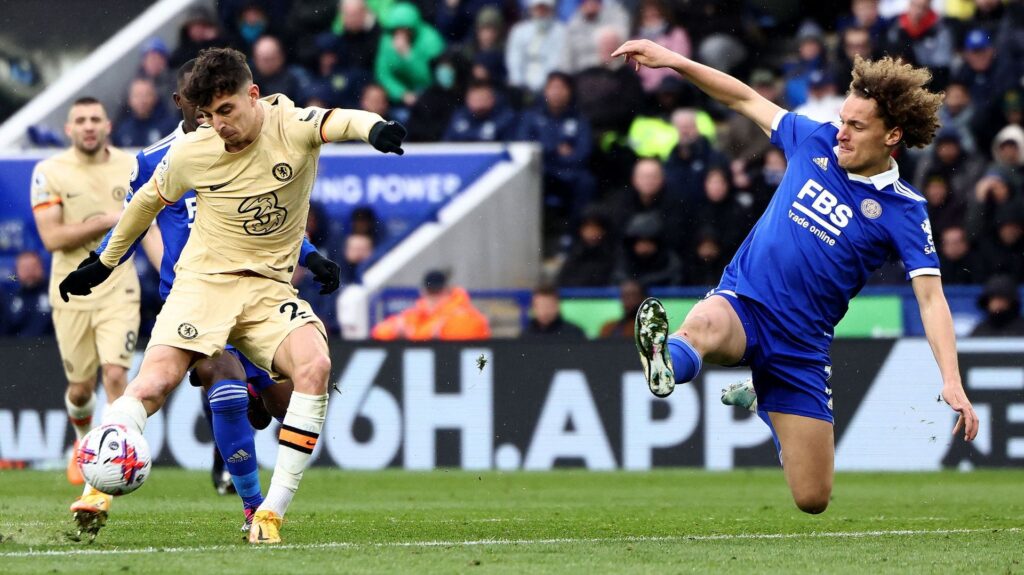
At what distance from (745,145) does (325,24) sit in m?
4.94

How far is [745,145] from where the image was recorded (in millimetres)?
15273

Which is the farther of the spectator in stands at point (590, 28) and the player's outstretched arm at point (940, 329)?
the spectator in stands at point (590, 28)

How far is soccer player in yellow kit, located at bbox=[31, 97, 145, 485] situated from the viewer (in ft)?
35.2

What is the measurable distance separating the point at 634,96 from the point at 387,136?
9.45 metres

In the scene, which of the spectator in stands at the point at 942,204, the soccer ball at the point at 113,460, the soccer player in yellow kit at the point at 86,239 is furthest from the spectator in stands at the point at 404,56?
the soccer ball at the point at 113,460

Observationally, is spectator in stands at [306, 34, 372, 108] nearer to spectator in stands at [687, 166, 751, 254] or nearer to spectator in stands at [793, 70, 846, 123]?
spectator in stands at [687, 166, 751, 254]

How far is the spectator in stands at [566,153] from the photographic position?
1543 cm

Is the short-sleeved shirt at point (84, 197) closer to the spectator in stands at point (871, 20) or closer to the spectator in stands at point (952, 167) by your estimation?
the spectator in stands at point (952, 167)

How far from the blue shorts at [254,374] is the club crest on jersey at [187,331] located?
1235 mm

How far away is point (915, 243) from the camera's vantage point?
7098mm

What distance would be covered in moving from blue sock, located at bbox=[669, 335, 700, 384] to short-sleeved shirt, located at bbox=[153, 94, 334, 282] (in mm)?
1783

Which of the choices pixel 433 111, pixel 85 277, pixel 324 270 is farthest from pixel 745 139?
pixel 85 277

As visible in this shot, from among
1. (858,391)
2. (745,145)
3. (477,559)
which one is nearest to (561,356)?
(858,391)

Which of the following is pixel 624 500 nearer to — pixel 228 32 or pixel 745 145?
pixel 745 145
